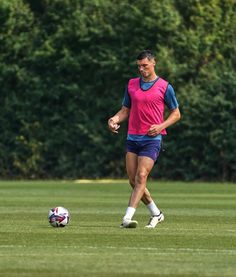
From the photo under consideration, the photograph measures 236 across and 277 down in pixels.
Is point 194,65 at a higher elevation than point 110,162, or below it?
higher

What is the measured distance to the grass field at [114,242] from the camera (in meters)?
12.6

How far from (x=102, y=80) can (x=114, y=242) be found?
31.8 m

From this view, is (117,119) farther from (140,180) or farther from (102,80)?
(102,80)

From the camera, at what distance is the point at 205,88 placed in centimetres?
4619

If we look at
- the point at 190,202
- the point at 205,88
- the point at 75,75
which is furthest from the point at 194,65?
the point at 190,202

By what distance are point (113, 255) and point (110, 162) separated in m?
33.7

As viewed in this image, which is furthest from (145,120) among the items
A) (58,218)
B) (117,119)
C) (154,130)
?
(58,218)

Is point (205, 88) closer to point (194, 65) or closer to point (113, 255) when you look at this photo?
point (194, 65)

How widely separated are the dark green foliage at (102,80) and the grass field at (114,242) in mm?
17106

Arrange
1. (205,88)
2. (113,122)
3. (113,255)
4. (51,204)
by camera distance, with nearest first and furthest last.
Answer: (113,255)
(113,122)
(51,204)
(205,88)

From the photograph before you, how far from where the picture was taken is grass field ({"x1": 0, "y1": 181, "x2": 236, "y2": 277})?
12.6 metres

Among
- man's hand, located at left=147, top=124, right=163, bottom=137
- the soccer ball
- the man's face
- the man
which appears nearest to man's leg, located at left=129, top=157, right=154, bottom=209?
the man

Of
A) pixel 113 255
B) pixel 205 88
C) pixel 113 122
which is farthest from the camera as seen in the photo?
pixel 205 88

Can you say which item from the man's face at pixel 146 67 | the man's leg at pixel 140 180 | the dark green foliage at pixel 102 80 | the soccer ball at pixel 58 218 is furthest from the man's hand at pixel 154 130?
the dark green foliage at pixel 102 80
